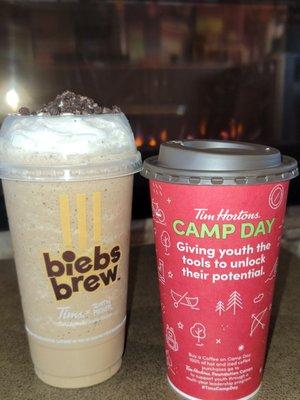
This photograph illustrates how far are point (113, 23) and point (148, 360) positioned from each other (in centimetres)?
133

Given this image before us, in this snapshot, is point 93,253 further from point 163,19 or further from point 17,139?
point 163,19

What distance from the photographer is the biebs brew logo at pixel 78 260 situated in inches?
29.1

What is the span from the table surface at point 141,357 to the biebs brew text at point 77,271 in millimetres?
175

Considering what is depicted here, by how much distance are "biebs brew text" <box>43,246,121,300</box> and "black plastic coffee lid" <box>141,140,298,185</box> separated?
17 centimetres

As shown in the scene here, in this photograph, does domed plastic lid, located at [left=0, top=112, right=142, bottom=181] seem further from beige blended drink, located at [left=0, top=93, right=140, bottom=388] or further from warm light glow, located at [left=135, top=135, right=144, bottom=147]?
warm light glow, located at [left=135, top=135, right=144, bottom=147]

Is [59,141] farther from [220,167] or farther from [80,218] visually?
[220,167]

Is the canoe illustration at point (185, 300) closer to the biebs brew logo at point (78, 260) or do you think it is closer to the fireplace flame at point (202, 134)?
the biebs brew logo at point (78, 260)

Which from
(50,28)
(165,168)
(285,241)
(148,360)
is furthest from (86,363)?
(50,28)

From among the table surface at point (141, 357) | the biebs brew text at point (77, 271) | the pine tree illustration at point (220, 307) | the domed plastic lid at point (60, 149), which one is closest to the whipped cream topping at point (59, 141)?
the domed plastic lid at point (60, 149)

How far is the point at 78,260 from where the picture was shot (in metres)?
0.75

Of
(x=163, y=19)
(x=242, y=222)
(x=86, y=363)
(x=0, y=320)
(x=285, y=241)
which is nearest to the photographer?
(x=242, y=222)

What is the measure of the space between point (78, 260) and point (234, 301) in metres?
0.25

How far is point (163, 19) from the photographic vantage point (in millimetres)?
1874

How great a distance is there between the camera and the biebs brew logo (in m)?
0.74
